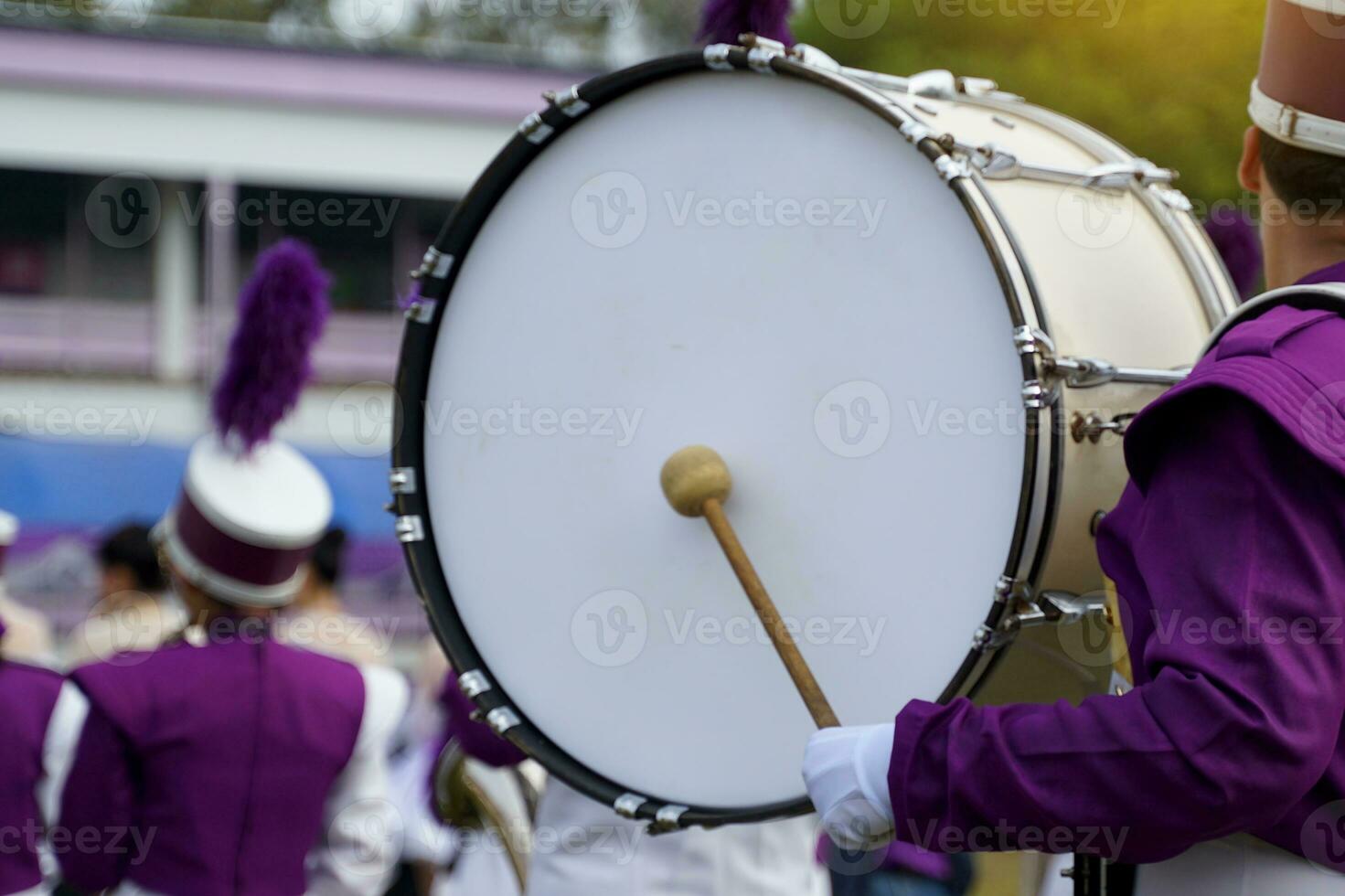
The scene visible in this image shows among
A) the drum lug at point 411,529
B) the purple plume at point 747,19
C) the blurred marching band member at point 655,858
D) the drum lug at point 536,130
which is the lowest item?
the blurred marching band member at point 655,858

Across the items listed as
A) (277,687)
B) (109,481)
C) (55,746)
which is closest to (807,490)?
(277,687)

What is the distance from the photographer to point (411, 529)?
2434 millimetres

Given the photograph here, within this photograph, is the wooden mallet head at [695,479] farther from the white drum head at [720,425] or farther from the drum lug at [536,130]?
the drum lug at [536,130]

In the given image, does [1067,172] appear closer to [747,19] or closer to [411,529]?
[747,19]

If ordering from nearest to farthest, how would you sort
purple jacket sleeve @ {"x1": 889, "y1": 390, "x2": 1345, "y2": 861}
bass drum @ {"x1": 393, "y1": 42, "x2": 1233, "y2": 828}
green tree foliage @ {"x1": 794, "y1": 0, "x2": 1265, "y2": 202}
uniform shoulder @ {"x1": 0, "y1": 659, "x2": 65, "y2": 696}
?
purple jacket sleeve @ {"x1": 889, "y1": 390, "x2": 1345, "y2": 861}, bass drum @ {"x1": 393, "y1": 42, "x2": 1233, "y2": 828}, uniform shoulder @ {"x1": 0, "y1": 659, "x2": 65, "y2": 696}, green tree foliage @ {"x1": 794, "y1": 0, "x2": 1265, "y2": 202}

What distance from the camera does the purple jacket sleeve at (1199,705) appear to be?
139cm

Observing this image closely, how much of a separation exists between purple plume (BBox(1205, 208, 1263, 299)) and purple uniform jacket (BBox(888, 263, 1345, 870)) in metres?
2.19

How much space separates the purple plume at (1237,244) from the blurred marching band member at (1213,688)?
2.05 meters

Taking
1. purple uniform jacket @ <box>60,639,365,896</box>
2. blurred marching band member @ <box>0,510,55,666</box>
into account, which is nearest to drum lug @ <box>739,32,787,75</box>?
purple uniform jacket @ <box>60,639,365,896</box>

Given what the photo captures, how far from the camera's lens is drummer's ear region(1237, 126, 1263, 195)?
1760 mm

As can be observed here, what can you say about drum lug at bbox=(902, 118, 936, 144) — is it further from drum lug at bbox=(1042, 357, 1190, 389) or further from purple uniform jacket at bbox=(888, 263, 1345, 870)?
purple uniform jacket at bbox=(888, 263, 1345, 870)

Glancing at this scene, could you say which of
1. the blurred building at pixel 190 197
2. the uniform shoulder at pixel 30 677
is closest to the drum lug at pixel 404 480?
the uniform shoulder at pixel 30 677

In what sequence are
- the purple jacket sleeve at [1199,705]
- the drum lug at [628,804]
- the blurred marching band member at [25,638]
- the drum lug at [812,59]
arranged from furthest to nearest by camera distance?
the blurred marching band member at [25,638], the drum lug at [628,804], the drum lug at [812,59], the purple jacket sleeve at [1199,705]

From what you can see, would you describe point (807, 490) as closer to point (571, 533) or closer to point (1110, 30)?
point (571, 533)
